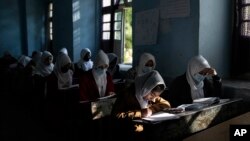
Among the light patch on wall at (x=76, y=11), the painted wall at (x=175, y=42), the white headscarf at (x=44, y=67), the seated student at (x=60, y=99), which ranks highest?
the light patch on wall at (x=76, y=11)

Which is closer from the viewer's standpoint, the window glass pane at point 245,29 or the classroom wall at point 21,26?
the window glass pane at point 245,29

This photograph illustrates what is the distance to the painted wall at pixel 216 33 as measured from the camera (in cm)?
329

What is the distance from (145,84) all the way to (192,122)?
1.45 feet

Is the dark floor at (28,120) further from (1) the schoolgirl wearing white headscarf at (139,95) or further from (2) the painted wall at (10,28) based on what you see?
(2) the painted wall at (10,28)

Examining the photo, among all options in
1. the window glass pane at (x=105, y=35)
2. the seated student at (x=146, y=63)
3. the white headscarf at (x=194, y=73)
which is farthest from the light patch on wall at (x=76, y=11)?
the white headscarf at (x=194, y=73)

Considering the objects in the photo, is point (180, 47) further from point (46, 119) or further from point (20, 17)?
point (20, 17)

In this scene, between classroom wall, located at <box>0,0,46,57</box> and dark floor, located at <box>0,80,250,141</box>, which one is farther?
classroom wall, located at <box>0,0,46,57</box>

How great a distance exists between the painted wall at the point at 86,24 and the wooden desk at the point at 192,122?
411 centimetres

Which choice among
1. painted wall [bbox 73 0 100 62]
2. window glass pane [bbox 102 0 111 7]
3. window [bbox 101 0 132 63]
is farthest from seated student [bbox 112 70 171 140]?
painted wall [bbox 73 0 100 62]

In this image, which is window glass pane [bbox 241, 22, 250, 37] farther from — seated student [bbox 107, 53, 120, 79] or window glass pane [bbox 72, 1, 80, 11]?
window glass pane [bbox 72, 1, 80, 11]

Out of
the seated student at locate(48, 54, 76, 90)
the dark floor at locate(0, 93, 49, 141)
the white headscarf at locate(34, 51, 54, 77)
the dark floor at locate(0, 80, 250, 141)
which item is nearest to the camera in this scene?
the dark floor at locate(0, 80, 250, 141)

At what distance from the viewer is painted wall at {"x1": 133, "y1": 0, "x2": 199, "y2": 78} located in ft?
10.9

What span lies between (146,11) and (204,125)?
2.22 m

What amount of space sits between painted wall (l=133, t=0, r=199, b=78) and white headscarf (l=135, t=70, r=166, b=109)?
122 centimetres
